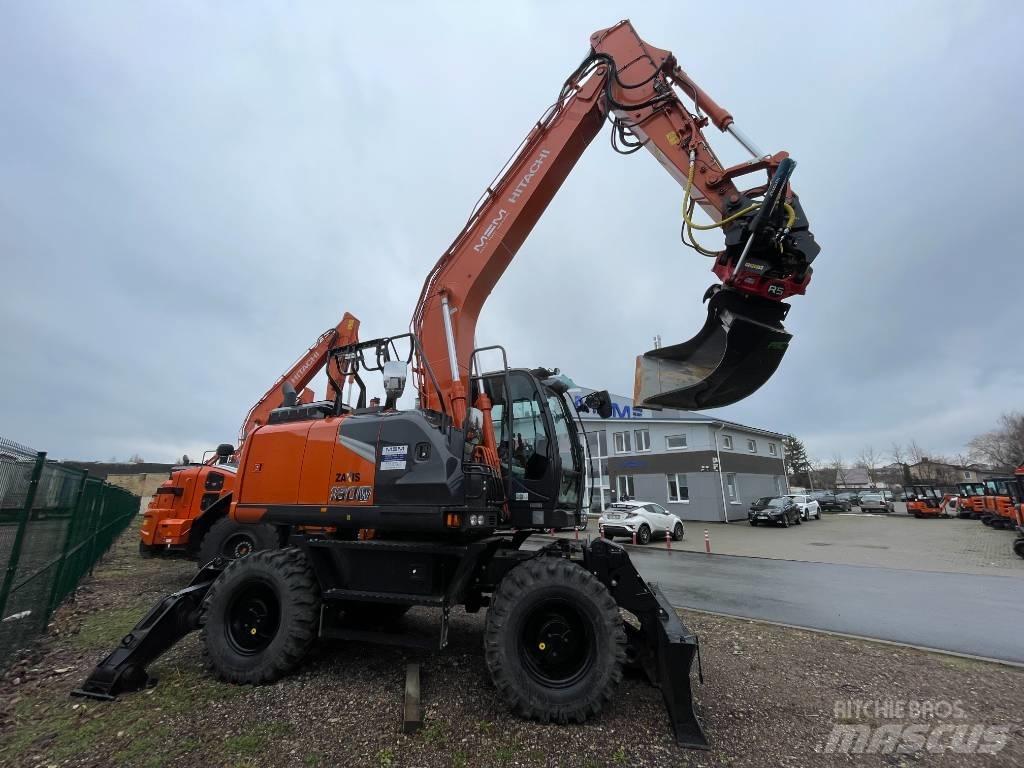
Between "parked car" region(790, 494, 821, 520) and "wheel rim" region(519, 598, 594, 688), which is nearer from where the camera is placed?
"wheel rim" region(519, 598, 594, 688)

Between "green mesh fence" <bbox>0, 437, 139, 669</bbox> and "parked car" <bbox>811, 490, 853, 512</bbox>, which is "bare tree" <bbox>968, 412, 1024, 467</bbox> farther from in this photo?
"green mesh fence" <bbox>0, 437, 139, 669</bbox>

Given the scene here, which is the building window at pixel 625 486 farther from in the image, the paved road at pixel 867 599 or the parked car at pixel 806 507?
the paved road at pixel 867 599

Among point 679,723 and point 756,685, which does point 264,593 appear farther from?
point 756,685

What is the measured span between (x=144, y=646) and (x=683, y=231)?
665cm

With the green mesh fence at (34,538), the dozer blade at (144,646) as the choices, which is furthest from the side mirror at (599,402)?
the green mesh fence at (34,538)

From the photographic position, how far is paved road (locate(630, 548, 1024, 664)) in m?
6.61

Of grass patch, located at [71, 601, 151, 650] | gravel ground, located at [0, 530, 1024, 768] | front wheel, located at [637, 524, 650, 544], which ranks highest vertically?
front wheel, located at [637, 524, 650, 544]

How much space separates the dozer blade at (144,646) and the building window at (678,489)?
26630 millimetres

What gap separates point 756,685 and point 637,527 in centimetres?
1375

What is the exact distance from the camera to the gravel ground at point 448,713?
338 centimetres

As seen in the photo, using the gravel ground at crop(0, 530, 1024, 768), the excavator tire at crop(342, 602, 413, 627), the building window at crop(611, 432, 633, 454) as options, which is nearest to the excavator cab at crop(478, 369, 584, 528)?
the gravel ground at crop(0, 530, 1024, 768)

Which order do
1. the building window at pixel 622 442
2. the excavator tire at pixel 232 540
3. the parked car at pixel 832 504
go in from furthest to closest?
the parked car at pixel 832 504 → the building window at pixel 622 442 → the excavator tire at pixel 232 540

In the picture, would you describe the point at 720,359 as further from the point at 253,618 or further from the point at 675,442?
the point at 675,442

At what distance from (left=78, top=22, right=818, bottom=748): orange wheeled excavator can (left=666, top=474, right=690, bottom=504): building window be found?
2465cm
